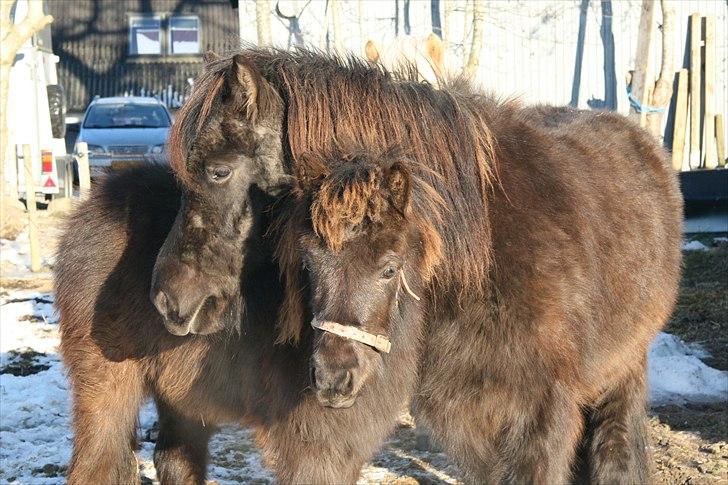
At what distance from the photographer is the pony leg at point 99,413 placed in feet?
13.4

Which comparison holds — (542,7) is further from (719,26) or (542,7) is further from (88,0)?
(88,0)

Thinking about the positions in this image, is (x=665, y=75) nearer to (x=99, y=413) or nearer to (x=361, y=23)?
(x=361, y=23)

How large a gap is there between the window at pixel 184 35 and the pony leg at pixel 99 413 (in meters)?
28.0

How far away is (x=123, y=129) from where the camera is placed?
1792 centimetres

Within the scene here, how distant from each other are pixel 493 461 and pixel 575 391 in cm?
44

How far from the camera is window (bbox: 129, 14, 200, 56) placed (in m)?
30.9

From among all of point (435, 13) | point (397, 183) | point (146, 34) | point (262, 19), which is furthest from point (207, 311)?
point (146, 34)

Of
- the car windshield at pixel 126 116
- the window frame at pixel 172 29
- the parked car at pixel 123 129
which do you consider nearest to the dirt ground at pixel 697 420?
the parked car at pixel 123 129

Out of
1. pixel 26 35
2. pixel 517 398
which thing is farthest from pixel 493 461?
pixel 26 35

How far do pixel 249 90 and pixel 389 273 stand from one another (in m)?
0.97

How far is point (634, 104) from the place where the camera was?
46.0 ft

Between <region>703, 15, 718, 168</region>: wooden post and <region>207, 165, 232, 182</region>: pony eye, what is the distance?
560 inches

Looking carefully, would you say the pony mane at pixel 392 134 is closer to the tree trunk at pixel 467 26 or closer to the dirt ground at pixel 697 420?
the dirt ground at pixel 697 420

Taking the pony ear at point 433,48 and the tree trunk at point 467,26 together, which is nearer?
the pony ear at point 433,48
